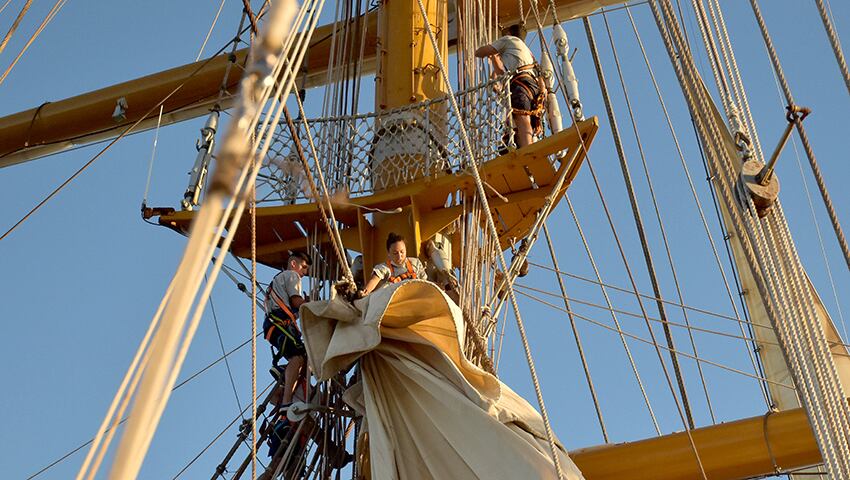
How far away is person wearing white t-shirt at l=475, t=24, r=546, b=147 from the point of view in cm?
718

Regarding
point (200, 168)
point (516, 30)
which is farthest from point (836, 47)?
point (516, 30)

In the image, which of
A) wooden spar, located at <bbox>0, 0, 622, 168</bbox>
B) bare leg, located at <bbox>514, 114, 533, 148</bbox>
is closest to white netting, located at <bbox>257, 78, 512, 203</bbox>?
bare leg, located at <bbox>514, 114, 533, 148</bbox>

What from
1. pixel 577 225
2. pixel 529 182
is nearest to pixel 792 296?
pixel 529 182

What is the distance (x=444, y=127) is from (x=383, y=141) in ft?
1.25

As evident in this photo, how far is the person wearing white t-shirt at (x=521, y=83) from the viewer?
23.6 ft

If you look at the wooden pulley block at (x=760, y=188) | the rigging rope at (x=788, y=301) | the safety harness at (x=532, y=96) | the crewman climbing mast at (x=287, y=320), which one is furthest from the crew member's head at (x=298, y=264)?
the wooden pulley block at (x=760, y=188)

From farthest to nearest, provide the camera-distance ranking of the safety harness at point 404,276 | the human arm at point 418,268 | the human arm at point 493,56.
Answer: the human arm at point 493,56, the human arm at point 418,268, the safety harness at point 404,276

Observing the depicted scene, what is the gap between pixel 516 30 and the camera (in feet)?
33.6

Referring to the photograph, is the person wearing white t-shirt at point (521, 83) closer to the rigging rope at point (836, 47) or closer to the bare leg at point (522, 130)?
the bare leg at point (522, 130)

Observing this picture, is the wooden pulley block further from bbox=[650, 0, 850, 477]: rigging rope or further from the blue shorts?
the blue shorts

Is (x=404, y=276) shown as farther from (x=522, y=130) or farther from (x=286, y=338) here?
(x=522, y=130)

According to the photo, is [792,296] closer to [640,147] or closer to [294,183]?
[294,183]

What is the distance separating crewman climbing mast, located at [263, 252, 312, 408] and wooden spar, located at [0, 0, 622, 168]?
4.69 metres

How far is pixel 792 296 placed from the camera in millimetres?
4977
